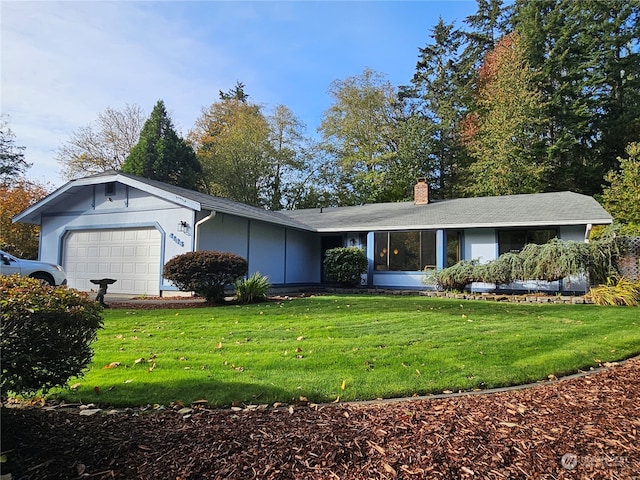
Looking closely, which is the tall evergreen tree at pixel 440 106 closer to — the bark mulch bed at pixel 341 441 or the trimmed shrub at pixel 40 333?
the bark mulch bed at pixel 341 441

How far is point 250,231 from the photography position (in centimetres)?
1455

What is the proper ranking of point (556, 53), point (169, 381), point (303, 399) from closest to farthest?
1. point (303, 399)
2. point (169, 381)
3. point (556, 53)

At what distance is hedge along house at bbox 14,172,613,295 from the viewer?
12977 mm

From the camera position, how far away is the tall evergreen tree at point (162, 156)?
28.2 m

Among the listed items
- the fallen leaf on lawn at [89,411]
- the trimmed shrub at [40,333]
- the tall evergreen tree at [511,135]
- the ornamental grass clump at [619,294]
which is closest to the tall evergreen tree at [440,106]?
the tall evergreen tree at [511,135]

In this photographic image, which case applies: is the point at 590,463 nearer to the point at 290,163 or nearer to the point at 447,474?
the point at 447,474

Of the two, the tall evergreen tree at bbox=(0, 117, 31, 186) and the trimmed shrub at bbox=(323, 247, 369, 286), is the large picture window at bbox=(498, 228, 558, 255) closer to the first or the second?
the trimmed shrub at bbox=(323, 247, 369, 286)

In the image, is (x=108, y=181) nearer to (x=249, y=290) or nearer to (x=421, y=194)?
(x=249, y=290)

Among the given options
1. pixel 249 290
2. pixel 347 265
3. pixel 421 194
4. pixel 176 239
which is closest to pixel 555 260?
pixel 347 265

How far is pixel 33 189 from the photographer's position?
79.4ft

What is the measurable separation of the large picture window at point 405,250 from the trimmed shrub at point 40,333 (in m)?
13.5

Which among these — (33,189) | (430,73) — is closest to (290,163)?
(430,73)

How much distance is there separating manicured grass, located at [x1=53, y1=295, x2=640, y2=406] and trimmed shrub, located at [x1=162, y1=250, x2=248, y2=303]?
4.83 feet

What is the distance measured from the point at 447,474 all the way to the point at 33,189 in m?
28.4
